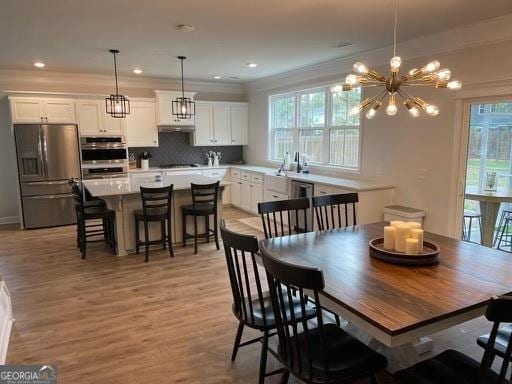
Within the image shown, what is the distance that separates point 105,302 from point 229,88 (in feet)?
18.9

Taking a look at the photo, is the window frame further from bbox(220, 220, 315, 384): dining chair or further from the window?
bbox(220, 220, 315, 384): dining chair

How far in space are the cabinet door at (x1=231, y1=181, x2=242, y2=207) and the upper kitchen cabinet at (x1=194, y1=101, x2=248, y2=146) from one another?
3.24ft

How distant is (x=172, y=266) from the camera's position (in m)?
4.47

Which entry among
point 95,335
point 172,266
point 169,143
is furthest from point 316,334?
point 169,143

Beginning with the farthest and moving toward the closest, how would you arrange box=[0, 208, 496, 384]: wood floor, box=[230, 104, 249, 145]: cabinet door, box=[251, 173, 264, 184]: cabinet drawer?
box=[230, 104, 249, 145]: cabinet door
box=[251, 173, 264, 184]: cabinet drawer
box=[0, 208, 496, 384]: wood floor

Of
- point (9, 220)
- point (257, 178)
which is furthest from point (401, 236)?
point (9, 220)

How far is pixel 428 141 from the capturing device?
446cm

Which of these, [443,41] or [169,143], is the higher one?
[443,41]

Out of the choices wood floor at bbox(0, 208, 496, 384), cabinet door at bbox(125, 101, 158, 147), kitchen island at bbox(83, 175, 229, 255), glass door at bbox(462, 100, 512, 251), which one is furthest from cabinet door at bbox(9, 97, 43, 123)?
glass door at bbox(462, 100, 512, 251)

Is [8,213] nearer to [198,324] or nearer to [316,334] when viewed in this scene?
[198,324]

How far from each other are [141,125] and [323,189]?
12.7 ft

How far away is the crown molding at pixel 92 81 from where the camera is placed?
20.5 ft

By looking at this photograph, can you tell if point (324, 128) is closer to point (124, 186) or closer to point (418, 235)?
point (124, 186)

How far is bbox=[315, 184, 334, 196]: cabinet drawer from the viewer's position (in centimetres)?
517
